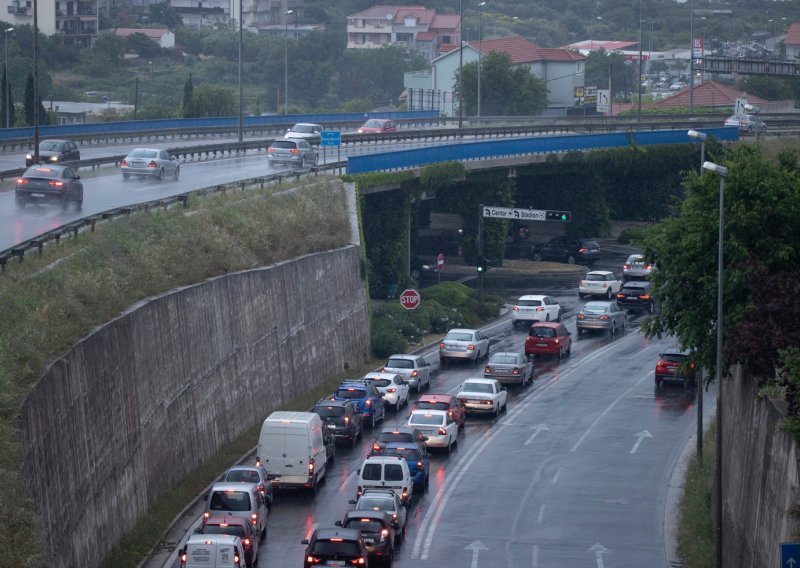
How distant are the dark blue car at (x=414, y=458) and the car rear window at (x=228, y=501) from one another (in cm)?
586

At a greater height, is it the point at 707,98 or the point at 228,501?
the point at 707,98

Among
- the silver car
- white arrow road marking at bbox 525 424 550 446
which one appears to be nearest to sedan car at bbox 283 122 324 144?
the silver car

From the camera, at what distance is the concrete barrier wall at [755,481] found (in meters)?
20.7

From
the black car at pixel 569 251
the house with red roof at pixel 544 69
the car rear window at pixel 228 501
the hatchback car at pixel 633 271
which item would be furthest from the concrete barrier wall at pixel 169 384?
the house with red roof at pixel 544 69

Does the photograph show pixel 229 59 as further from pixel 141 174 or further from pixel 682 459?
pixel 682 459

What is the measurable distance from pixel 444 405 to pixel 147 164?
2347cm

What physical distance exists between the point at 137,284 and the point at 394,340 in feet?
66.3

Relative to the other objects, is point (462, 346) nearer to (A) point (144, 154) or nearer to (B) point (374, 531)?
(A) point (144, 154)

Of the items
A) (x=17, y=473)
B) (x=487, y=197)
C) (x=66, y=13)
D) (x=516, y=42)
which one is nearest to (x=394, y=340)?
(x=487, y=197)

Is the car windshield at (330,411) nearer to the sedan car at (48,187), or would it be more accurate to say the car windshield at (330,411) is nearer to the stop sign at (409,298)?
the sedan car at (48,187)

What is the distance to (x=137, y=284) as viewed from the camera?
111 feet

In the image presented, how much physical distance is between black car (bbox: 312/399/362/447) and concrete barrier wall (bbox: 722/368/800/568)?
1116 cm

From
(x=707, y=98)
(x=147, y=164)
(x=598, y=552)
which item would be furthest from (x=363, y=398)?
(x=707, y=98)

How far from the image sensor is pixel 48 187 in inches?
1795
